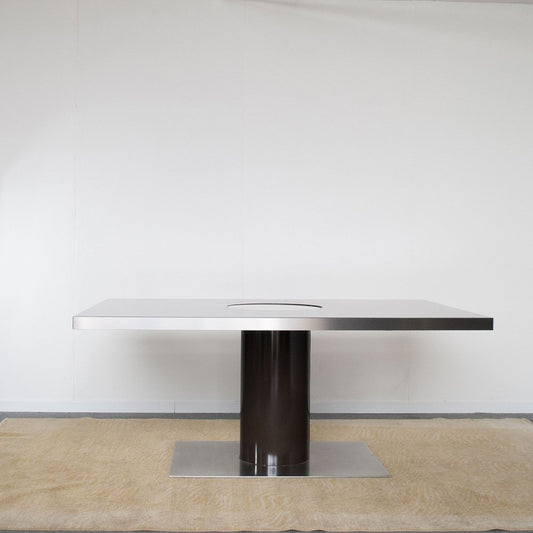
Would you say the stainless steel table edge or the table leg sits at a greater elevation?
the stainless steel table edge

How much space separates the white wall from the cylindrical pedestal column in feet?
4.03

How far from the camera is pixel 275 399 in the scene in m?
2.73

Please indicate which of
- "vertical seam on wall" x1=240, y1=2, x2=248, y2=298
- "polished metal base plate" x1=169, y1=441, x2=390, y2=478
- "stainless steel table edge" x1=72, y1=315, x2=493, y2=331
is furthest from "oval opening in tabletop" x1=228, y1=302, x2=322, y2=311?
"vertical seam on wall" x1=240, y1=2, x2=248, y2=298

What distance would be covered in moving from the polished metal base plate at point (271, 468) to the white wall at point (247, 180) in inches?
35.7

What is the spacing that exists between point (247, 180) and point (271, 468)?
1816mm

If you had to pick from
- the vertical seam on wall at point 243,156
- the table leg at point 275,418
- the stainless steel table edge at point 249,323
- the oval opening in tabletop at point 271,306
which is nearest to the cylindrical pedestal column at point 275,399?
the table leg at point 275,418

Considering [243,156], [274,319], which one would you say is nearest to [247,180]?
[243,156]

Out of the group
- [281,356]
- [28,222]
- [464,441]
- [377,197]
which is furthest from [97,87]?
[464,441]

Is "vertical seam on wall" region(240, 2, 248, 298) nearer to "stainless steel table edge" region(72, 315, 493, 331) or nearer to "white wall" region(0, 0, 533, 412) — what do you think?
"white wall" region(0, 0, 533, 412)

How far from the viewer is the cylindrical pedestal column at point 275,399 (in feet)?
8.93

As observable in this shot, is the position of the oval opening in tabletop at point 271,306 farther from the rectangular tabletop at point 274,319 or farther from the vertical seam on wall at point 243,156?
the vertical seam on wall at point 243,156

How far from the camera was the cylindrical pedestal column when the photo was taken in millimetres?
2721

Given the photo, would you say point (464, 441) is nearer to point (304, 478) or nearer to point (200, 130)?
point (304, 478)

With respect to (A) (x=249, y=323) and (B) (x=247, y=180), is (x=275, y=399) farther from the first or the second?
(B) (x=247, y=180)
